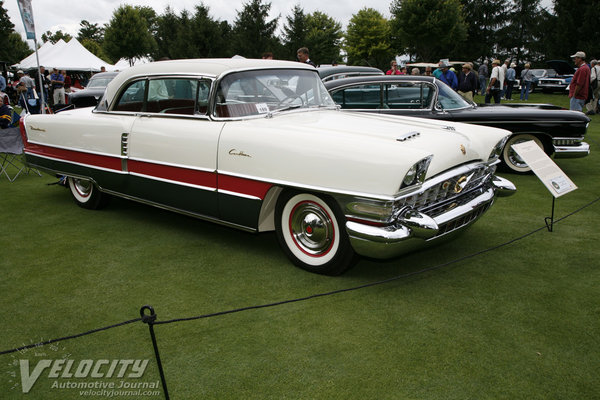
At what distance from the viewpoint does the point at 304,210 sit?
3.56m

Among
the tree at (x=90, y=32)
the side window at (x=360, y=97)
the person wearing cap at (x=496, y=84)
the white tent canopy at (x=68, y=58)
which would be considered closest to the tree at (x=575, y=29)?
the person wearing cap at (x=496, y=84)

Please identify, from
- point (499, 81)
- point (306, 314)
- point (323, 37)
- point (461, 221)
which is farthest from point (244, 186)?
point (323, 37)

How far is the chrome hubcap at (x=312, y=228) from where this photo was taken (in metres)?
3.48

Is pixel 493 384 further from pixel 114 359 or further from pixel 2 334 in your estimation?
pixel 2 334

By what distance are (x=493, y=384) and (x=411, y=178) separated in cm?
129

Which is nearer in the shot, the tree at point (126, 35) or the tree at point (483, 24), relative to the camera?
the tree at point (126, 35)

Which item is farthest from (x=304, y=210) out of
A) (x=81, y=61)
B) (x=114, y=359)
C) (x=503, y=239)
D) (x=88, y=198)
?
(x=81, y=61)

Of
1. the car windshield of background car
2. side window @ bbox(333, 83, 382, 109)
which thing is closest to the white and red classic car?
side window @ bbox(333, 83, 382, 109)

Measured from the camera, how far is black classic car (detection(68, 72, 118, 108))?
1189 cm

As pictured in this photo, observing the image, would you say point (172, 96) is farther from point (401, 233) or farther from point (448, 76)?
point (448, 76)

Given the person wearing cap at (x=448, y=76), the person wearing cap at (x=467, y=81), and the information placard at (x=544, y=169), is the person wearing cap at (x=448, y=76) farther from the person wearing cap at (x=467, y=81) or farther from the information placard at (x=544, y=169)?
the information placard at (x=544, y=169)

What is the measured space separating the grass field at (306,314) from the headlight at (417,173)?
0.80m

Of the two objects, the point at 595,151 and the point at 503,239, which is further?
the point at 595,151

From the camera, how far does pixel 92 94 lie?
504 inches
